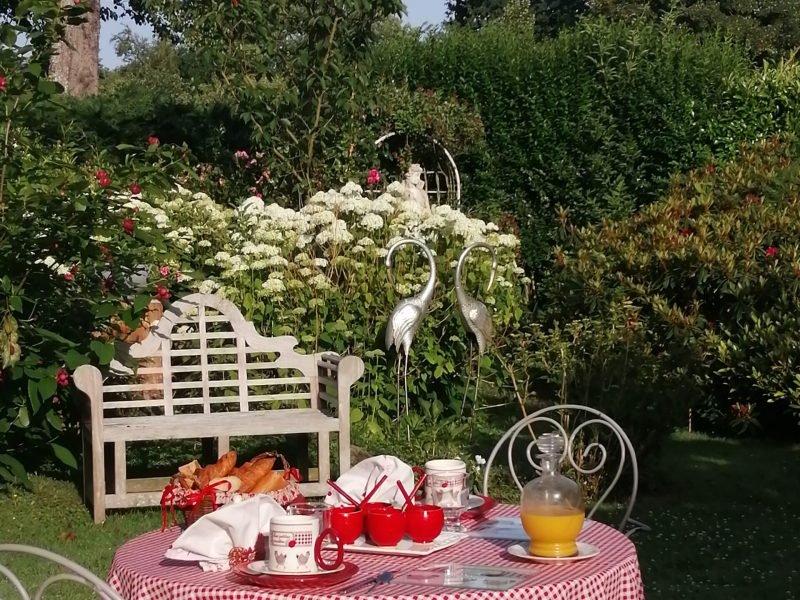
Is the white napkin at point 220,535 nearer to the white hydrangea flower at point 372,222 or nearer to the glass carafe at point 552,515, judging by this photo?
the glass carafe at point 552,515

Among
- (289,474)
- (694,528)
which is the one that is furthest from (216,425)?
(289,474)

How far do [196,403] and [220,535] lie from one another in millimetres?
3707

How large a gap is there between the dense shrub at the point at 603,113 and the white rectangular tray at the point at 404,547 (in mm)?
7529

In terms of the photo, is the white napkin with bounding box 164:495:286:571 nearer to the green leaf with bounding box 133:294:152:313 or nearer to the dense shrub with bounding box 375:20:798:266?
the green leaf with bounding box 133:294:152:313

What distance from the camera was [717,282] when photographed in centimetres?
779

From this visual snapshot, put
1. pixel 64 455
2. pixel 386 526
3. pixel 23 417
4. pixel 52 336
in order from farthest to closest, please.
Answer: pixel 64 455 → pixel 23 417 → pixel 52 336 → pixel 386 526

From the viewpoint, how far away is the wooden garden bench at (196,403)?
567 cm

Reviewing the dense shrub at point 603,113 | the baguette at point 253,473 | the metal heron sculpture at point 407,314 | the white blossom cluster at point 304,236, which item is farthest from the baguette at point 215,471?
the dense shrub at point 603,113

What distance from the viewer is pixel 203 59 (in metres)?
9.40

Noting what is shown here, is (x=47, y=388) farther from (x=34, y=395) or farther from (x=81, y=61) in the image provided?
(x=81, y=61)

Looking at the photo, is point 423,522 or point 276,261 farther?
point 276,261

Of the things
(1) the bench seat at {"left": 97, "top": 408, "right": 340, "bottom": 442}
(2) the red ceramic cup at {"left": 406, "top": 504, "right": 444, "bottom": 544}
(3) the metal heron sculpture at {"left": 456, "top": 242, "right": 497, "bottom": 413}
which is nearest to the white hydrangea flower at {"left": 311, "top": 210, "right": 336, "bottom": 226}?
(3) the metal heron sculpture at {"left": 456, "top": 242, "right": 497, "bottom": 413}

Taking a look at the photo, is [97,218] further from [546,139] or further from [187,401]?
[546,139]

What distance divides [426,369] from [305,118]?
8.66 ft
